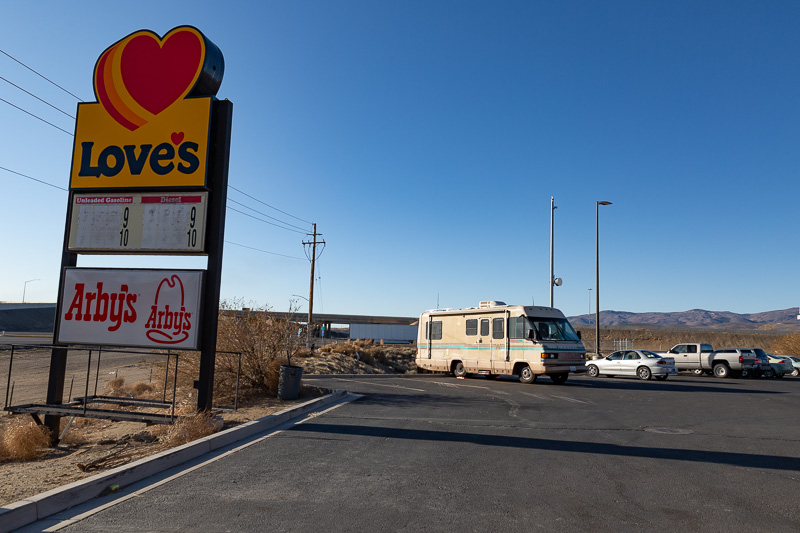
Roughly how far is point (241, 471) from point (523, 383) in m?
14.6

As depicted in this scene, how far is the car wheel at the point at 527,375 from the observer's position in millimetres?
19281

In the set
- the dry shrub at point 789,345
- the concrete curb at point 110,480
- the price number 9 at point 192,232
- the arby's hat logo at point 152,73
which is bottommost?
the concrete curb at point 110,480

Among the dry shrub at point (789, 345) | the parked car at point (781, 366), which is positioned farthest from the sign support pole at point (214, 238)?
the dry shrub at point (789, 345)

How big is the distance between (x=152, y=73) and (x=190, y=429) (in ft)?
22.5

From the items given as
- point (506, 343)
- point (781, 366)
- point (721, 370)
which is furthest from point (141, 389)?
point (781, 366)

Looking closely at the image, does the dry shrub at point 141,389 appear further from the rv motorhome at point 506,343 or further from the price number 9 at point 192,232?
the rv motorhome at point 506,343

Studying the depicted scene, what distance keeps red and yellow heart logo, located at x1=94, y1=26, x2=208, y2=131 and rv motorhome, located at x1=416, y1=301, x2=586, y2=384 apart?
43.7 feet

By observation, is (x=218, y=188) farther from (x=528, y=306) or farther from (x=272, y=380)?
(x=528, y=306)

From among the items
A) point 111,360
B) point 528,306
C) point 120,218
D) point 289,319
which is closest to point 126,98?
point 120,218

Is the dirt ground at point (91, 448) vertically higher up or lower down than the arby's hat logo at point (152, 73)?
lower down

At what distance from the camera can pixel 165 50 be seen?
35.0 ft

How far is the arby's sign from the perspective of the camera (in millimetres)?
9891

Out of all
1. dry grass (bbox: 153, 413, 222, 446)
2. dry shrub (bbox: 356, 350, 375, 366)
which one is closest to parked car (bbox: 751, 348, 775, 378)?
dry shrub (bbox: 356, 350, 375, 366)

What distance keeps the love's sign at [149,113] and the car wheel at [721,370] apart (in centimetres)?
2658
